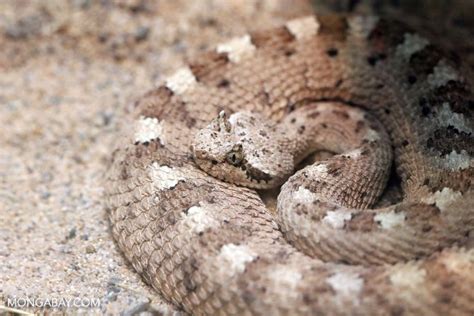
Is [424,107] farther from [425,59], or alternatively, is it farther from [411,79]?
[425,59]

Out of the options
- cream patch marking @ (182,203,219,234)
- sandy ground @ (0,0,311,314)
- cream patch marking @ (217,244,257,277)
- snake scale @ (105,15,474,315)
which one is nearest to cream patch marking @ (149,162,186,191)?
snake scale @ (105,15,474,315)

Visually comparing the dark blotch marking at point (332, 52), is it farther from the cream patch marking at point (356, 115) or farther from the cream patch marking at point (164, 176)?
the cream patch marking at point (164, 176)

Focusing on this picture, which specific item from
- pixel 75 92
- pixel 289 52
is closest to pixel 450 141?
pixel 289 52

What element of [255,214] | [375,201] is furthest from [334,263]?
[375,201]

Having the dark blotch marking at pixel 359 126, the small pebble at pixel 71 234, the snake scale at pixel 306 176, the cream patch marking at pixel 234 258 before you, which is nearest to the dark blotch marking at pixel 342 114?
the snake scale at pixel 306 176

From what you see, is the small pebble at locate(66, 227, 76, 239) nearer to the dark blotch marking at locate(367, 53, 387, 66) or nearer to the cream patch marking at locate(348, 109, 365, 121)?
the cream patch marking at locate(348, 109, 365, 121)

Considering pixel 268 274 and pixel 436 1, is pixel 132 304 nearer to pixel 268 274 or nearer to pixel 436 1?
pixel 268 274
